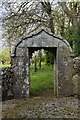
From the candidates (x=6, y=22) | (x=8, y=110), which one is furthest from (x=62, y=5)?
(x=8, y=110)

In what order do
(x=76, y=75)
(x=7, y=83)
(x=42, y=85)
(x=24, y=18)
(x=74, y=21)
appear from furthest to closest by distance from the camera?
(x=24, y=18), (x=74, y=21), (x=42, y=85), (x=76, y=75), (x=7, y=83)

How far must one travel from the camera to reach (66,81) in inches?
272

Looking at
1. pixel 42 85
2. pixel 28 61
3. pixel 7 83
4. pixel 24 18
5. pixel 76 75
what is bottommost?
pixel 42 85

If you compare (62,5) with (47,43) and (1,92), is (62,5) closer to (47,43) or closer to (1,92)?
(47,43)

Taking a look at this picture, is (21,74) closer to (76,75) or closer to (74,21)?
(76,75)

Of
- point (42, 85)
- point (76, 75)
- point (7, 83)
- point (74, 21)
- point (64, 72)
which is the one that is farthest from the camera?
point (74, 21)

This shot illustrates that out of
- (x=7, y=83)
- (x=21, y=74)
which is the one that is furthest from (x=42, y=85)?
(x=7, y=83)

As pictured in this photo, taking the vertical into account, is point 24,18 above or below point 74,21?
above

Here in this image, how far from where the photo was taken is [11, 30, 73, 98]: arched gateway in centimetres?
677

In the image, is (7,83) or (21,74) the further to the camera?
(21,74)

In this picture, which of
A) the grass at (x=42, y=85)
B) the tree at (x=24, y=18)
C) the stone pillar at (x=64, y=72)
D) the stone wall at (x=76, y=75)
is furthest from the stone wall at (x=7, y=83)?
the tree at (x=24, y=18)

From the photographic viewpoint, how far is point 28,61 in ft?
22.4

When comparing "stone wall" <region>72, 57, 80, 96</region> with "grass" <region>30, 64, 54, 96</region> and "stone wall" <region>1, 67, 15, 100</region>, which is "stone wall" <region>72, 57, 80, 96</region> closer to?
"grass" <region>30, 64, 54, 96</region>

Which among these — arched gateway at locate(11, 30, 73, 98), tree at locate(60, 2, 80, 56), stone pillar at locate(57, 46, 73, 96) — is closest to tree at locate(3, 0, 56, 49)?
tree at locate(60, 2, 80, 56)
